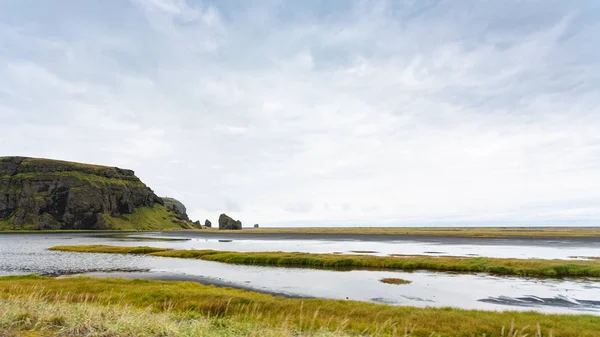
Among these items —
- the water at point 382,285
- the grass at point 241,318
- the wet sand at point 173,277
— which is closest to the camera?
the grass at point 241,318

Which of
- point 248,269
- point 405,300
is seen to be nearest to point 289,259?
point 248,269

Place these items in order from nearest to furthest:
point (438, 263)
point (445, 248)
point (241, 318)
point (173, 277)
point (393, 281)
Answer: point (241, 318) < point (393, 281) < point (173, 277) < point (438, 263) < point (445, 248)

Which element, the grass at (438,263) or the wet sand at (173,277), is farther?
the grass at (438,263)

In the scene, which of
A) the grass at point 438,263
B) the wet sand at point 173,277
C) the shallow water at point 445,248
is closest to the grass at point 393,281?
the grass at point 438,263

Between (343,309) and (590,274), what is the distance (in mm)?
46214

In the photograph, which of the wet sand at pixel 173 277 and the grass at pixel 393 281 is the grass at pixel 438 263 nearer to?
the grass at pixel 393 281

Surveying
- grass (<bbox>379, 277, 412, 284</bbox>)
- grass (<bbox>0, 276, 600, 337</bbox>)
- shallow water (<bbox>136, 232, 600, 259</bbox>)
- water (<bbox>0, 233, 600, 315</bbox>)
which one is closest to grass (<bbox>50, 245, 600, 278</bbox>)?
water (<bbox>0, 233, 600, 315</bbox>)

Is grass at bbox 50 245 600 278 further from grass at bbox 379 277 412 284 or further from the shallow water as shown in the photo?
the shallow water

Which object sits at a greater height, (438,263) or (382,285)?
(438,263)

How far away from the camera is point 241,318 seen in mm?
23422

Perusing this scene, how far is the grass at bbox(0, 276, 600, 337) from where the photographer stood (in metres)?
14.0

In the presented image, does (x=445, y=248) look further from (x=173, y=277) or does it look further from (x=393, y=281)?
(x=173, y=277)

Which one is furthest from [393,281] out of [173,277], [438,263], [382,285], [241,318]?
[173,277]

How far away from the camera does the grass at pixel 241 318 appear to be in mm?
14008
